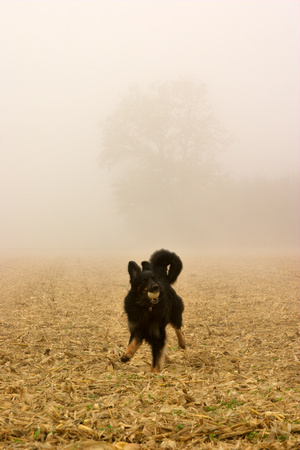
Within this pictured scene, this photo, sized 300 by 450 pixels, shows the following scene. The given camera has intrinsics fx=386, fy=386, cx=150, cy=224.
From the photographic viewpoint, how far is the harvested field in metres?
3.47

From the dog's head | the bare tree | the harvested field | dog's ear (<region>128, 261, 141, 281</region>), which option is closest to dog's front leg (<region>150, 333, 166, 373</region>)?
the harvested field

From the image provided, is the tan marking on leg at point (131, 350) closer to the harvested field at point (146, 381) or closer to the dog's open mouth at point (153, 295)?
the harvested field at point (146, 381)

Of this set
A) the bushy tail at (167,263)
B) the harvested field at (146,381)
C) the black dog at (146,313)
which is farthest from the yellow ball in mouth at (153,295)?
the bushy tail at (167,263)

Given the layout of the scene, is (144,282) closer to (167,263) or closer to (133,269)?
(133,269)

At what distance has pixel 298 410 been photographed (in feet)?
12.8

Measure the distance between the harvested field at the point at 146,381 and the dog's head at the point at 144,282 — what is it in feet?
3.56

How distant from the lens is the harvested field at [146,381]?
11.4ft

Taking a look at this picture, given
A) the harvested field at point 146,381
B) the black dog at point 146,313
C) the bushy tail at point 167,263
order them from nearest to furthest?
the harvested field at point 146,381 → the black dog at point 146,313 → the bushy tail at point 167,263

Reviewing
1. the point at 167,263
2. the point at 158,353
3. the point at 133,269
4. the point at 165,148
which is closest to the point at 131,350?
the point at 158,353

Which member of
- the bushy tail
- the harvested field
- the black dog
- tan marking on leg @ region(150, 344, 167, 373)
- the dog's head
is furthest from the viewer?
the bushy tail

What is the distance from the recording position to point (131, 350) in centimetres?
512

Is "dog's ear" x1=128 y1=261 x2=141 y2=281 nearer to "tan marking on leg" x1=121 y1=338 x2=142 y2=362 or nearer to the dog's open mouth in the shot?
the dog's open mouth

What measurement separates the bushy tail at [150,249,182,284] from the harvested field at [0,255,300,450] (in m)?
1.28

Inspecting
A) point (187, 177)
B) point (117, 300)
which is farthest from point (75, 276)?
point (187, 177)
